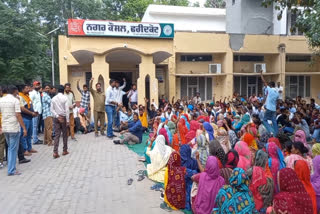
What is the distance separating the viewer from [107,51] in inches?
416

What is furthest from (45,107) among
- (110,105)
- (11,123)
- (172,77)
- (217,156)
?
(172,77)

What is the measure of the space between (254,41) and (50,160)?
46.4 ft

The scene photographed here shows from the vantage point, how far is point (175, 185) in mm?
4016

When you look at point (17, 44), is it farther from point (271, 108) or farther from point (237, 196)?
point (237, 196)

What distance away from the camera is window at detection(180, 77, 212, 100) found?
16641mm

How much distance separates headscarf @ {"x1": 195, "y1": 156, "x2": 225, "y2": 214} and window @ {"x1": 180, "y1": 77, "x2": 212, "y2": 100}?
13.2 metres

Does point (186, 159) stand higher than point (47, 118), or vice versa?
point (47, 118)

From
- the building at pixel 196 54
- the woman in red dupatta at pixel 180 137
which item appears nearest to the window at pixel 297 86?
the building at pixel 196 54

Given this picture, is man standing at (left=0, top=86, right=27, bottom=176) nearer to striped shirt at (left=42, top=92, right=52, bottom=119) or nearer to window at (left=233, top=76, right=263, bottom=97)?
striped shirt at (left=42, top=92, right=52, bottom=119)

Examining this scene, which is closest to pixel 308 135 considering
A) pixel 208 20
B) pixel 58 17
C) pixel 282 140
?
pixel 282 140

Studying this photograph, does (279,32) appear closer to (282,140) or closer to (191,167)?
(282,140)

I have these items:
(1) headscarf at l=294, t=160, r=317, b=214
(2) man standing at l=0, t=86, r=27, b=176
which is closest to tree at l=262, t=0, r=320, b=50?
(1) headscarf at l=294, t=160, r=317, b=214

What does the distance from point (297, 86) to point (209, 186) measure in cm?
1765

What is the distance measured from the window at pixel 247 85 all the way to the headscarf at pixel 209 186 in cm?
1484
